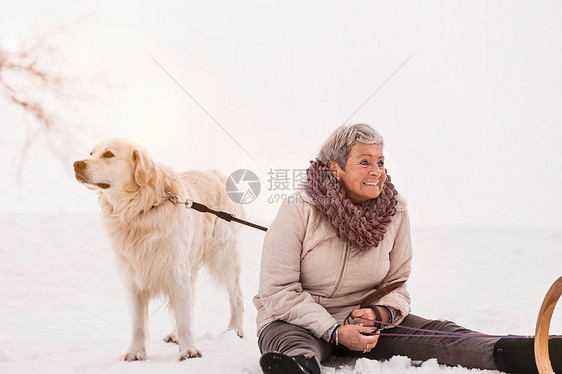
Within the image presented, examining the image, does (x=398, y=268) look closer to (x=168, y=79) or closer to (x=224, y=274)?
(x=224, y=274)

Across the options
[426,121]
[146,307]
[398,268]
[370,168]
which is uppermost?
[426,121]

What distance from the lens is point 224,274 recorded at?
9.41ft

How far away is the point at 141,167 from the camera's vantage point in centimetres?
226

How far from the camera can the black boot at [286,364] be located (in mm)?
1643

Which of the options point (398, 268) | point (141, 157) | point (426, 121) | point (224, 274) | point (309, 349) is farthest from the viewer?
point (426, 121)

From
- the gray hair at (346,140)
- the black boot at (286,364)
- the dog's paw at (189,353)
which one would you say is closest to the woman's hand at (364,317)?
the black boot at (286,364)

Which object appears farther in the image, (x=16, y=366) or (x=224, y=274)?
(x=224, y=274)

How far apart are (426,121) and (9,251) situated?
8.73ft

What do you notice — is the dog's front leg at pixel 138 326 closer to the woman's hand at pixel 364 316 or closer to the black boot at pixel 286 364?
the black boot at pixel 286 364

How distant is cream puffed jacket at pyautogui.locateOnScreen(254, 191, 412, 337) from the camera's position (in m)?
1.93

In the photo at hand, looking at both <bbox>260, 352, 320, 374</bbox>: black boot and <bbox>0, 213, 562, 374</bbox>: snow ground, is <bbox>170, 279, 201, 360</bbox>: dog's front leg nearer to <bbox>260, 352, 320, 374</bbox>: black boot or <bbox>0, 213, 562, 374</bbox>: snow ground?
<bbox>0, 213, 562, 374</bbox>: snow ground

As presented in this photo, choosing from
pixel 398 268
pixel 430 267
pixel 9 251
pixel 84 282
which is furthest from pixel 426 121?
pixel 9 251

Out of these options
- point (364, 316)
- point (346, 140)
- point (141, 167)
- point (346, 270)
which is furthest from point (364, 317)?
point (141, 167)

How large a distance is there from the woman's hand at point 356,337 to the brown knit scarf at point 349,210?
271 mm
